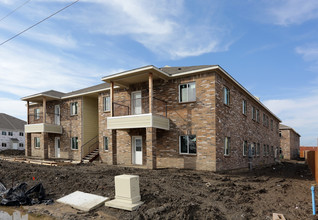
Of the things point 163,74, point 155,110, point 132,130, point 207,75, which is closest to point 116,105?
point 132,130

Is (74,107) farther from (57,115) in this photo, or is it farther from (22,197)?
(22,197)

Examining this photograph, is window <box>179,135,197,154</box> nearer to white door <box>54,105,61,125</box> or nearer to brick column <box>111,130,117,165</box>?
brick column <box>111,130,117,165</box>

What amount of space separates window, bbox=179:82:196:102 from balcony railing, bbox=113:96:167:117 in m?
1.28

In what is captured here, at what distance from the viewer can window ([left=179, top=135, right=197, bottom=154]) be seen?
47.0ft

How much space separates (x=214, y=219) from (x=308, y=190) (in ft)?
21.7

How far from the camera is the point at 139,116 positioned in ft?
47.5

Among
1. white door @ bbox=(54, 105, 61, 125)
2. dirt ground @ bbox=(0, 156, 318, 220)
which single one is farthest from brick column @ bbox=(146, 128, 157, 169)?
white door @ bbox=(54, 105, 61, 125)

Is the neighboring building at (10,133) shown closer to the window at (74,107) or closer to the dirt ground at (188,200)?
the window at (74,107)

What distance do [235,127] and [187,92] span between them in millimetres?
5008

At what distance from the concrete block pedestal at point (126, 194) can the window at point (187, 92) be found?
8578mm

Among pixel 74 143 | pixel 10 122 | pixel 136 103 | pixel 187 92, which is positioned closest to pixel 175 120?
pixel 187 92

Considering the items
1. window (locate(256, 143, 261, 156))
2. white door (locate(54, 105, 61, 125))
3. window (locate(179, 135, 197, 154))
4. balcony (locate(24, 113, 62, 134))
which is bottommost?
→ window (locate(256, 143, 261, 156))

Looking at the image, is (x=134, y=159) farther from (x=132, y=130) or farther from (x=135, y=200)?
(x=135, y=200)

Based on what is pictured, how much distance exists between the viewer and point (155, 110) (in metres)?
16.0
